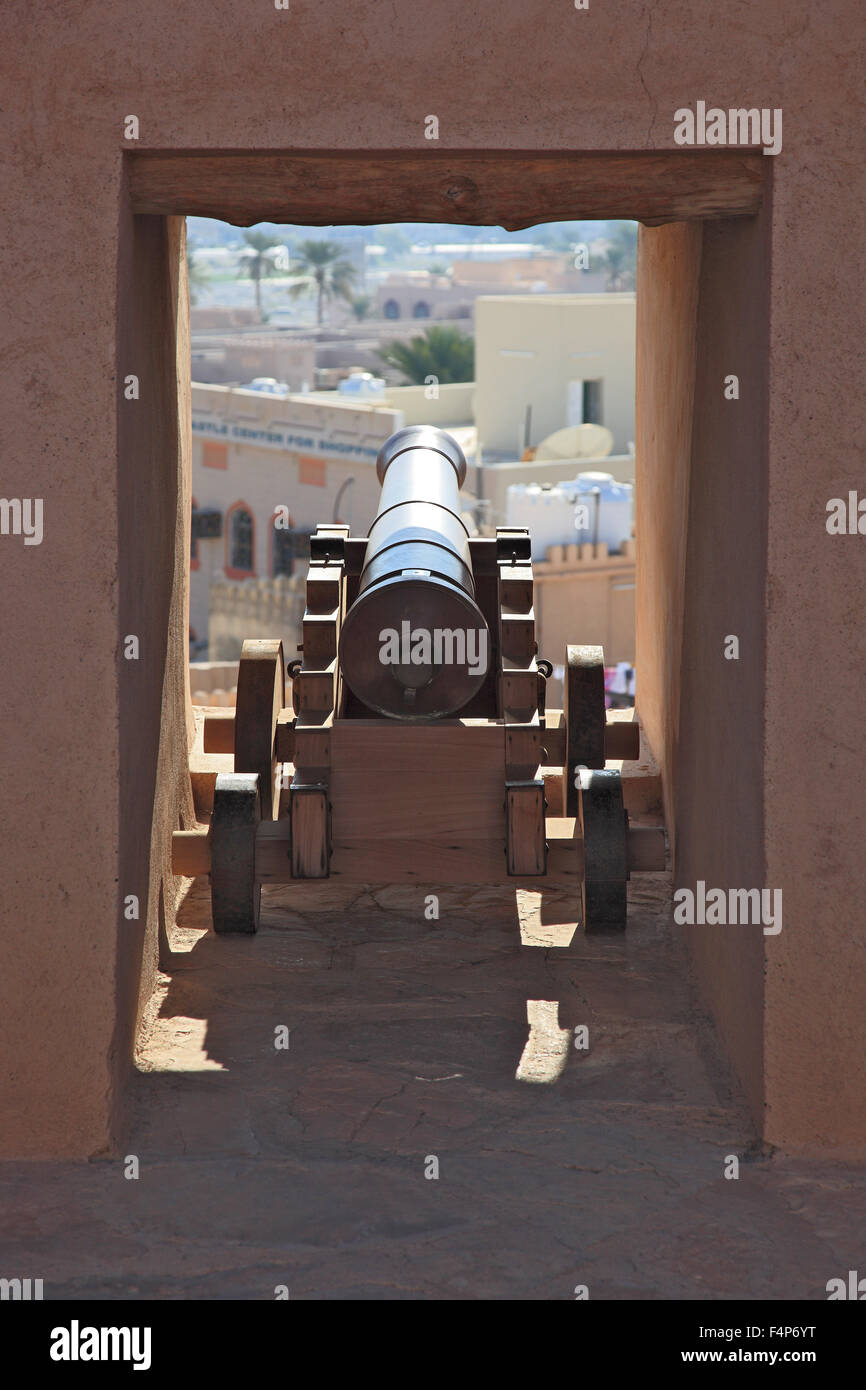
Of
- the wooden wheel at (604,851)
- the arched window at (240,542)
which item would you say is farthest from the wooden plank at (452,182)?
the arched window at (240,542)

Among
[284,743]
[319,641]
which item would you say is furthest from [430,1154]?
[284,743]

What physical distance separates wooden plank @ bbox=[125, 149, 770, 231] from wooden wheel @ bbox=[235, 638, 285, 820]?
2175 millimetres

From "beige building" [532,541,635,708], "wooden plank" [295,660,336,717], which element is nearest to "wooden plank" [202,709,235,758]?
"wooden plank" [295,660,336,717]

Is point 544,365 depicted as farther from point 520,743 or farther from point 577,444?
point 520,743

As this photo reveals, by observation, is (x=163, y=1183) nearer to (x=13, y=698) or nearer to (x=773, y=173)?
(x=13, y=698)

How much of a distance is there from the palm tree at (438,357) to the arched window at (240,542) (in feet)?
44.9

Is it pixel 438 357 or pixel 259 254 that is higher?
pixel 259 254

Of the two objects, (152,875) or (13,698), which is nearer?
(13,698)

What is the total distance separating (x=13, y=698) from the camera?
3566mm

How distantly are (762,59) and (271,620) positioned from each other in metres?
23.8

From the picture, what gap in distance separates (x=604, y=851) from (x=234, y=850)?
3.57 ft

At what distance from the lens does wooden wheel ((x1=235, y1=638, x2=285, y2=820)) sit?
18.1 ft

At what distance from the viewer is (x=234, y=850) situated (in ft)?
15.3
